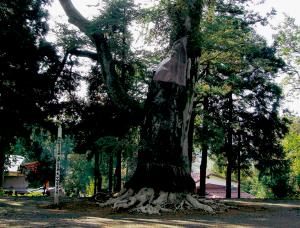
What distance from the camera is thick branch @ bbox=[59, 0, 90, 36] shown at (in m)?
15.5

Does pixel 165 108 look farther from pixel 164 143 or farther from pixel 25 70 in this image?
pixel 25 70

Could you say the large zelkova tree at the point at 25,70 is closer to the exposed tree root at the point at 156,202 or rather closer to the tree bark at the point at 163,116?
the tree bark at the point at 163,116

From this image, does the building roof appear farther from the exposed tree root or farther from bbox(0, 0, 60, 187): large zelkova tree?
Answer: the exposed tree root

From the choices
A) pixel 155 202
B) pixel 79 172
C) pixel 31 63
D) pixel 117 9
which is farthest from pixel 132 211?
pixel 79 172

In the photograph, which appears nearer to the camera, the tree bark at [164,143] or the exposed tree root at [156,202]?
the exposed tree root at [156,202]

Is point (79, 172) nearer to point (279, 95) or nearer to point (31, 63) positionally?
point (279, 95)

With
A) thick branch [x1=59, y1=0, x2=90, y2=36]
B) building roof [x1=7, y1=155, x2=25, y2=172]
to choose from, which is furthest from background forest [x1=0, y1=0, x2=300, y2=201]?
building roof [x1=7, y1=155, x2=25, y2=172]

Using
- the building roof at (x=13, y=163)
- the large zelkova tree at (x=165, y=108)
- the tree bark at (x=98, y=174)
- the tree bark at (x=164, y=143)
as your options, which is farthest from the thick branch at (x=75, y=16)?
the building roof at (x=13, y=163)

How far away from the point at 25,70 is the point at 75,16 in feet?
13.7

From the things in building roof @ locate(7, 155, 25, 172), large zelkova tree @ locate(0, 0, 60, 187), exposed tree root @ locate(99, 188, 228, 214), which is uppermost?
large zelkova tree @ locate(0, 0, 60, 187)

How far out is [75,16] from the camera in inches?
614

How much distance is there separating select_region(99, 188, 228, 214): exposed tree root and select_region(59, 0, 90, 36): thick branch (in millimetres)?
6605

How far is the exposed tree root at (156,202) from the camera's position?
11.9 meters

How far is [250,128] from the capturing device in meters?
27.4
